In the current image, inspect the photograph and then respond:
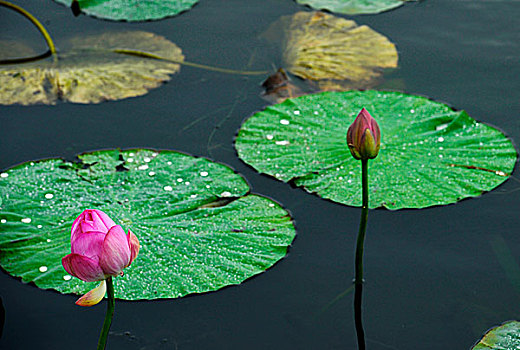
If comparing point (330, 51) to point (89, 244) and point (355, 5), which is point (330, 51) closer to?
point (355, 5)

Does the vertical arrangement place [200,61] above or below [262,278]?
above

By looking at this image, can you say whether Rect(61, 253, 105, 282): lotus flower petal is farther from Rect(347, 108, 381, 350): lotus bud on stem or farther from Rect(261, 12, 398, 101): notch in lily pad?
Rect(261, 12, 398, 101): notch in lily pad

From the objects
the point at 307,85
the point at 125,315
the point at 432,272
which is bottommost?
the point at 125,315

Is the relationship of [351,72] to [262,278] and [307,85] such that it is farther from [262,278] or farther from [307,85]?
[262,278]

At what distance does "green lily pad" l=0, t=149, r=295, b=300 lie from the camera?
198cm

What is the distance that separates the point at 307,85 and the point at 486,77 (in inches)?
33.8

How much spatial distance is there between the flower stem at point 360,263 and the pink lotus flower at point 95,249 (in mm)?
763

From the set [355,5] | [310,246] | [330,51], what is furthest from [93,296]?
[355,5]

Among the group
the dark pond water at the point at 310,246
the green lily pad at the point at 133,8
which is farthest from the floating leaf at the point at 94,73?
the green lily pad at the point at 133,8

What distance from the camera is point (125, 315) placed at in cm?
194

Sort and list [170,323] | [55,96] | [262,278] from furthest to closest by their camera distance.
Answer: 1. [55,96]
2. [262,278]
3. [170,323]

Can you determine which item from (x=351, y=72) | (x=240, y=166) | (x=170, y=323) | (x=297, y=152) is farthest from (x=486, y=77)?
(x=170, y=323)

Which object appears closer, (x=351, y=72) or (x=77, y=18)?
(x=351, y=72)

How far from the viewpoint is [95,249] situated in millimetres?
1304
